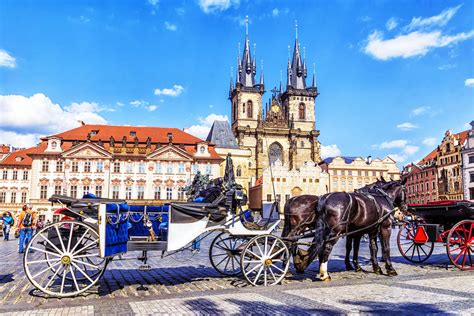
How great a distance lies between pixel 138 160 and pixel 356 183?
38.8m

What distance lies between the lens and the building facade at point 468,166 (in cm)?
5444

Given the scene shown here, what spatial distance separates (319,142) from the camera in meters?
74.9

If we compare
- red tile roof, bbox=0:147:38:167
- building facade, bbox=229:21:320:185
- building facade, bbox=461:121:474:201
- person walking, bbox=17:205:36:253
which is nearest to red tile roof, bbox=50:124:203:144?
red tile roof, bbox=0:147:38:167

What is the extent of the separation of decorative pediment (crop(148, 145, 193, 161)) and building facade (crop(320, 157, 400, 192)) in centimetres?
3010

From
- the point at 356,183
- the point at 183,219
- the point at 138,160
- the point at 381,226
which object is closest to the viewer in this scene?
the point at 183,219

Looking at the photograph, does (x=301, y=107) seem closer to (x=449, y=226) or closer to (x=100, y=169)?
(x=100, y=169)

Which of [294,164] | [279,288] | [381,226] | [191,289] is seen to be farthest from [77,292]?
[294,164]

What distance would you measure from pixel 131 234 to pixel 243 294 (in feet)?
8.86

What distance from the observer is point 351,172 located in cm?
6956

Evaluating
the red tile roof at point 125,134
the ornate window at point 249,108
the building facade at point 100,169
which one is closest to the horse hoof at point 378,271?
the building facade at point 100,169

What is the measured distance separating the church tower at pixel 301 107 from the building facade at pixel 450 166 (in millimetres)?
19999

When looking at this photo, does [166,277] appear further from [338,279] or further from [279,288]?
[338,279]

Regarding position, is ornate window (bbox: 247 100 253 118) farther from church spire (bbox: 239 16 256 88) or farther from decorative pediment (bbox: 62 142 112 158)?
decorative pediment (bbox: 62 142 112 158)

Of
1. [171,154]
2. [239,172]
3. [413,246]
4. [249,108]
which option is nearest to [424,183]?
[239,172]
